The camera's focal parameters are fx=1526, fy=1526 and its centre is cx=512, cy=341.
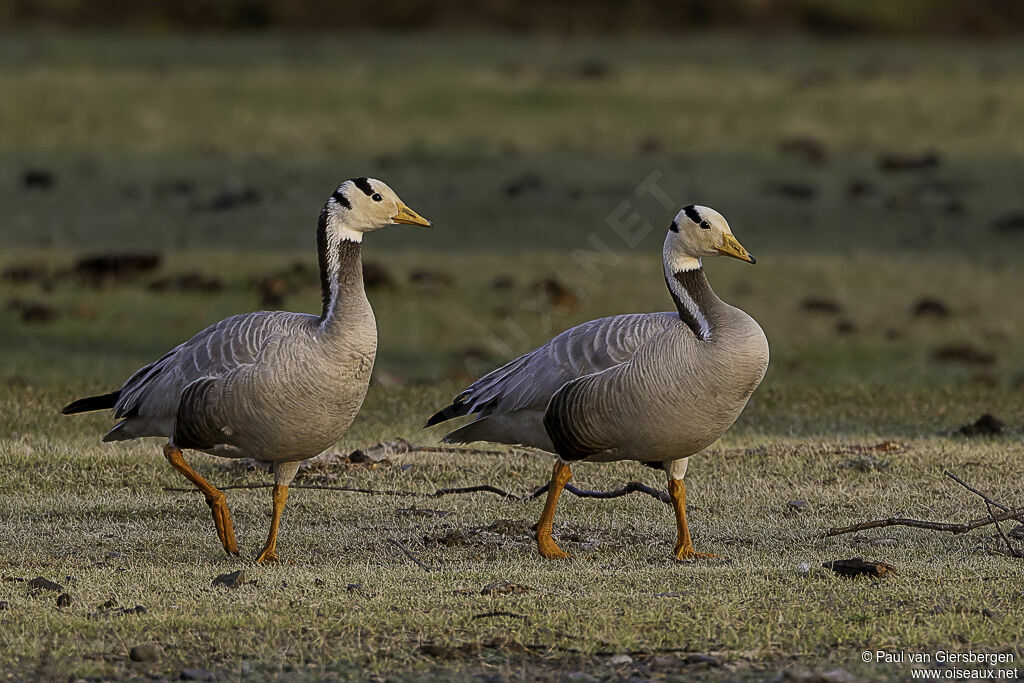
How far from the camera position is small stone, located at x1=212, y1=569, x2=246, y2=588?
297 inches

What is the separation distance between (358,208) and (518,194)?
20.1 m

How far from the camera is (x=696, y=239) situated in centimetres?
880

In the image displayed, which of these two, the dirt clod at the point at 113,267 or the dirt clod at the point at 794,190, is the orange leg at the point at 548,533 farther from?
the dirt clod at the point at 794,190

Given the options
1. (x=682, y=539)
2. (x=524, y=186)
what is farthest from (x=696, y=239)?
(x=524, y=186)

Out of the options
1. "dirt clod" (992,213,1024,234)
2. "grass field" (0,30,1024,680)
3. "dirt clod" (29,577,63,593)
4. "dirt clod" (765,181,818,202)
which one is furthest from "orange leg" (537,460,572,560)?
"dirt clod" (765,181,818,202)

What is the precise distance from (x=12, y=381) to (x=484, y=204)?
13.7 meters

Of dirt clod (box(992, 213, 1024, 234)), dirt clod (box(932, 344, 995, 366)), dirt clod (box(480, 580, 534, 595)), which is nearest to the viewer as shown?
dirt clod (box(480, 580, 534, 595))

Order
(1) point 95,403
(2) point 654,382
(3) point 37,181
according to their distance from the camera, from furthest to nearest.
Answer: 1. (3) point 37,181
2. (1) point 95,403
3. (2) point 654,382

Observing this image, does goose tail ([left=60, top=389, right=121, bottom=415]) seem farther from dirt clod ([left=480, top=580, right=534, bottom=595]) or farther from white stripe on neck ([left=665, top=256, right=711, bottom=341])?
white stripe on neck ([left=665, top=256, right=711, bottom=341])

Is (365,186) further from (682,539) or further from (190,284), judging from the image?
(190,284)

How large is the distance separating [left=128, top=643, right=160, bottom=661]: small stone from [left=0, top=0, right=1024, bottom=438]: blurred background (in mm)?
6483

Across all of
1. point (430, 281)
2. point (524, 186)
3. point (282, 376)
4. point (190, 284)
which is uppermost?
point (282, 376)

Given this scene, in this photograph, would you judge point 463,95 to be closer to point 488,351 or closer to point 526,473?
point 488,351

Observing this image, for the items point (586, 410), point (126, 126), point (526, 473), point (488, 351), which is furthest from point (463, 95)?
point (586, 410)
